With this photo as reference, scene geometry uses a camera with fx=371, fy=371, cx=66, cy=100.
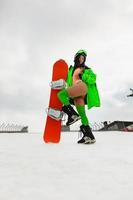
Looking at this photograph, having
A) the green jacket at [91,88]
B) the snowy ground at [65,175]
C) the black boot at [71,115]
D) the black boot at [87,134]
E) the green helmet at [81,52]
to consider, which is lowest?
the snowy ground at [65,175]

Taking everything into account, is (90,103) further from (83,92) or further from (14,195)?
(14,195)

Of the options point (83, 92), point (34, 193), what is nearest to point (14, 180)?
point (34, 193)

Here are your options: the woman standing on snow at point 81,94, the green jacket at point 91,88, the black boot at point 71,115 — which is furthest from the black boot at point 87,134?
the green jacket at point 91,88

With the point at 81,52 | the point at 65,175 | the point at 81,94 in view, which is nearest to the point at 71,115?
the point at 81,94

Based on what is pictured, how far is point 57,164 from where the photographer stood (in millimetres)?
4215

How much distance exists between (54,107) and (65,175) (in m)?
3.01

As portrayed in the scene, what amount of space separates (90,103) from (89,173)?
282 centimetres

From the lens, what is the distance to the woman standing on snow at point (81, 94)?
249 inches

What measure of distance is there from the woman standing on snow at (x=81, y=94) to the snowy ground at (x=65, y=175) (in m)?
1.25

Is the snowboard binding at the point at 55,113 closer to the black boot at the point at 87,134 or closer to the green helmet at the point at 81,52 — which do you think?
the black boot at the point at 87,134

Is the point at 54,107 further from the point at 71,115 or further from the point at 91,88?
the point at 91,88

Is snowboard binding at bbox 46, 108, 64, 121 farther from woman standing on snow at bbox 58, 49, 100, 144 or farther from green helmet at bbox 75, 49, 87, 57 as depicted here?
green helmet at bbox 75, 49, 87, 57

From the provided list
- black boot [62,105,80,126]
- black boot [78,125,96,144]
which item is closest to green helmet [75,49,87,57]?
black boot [62,105,80,126]

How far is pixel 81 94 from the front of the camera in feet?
20.7
